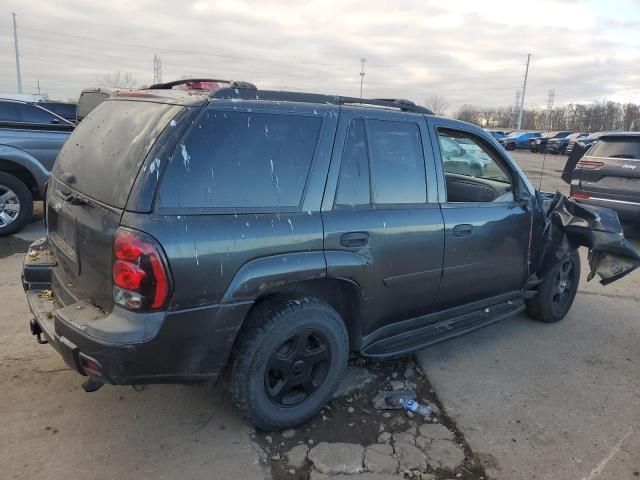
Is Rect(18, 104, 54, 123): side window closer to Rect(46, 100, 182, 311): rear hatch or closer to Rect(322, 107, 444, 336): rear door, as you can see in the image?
Rect(46, 100, 182, 311): rear hatch

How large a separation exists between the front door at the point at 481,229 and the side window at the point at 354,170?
662mm

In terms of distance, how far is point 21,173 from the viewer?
689 cm

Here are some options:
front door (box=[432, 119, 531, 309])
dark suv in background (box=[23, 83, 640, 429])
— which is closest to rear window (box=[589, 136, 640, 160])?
front door (box=[432, 119, 531, 309])

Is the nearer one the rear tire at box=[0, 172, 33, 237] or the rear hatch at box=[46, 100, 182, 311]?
the rear hatch at box=[46, 100, 182, 311]

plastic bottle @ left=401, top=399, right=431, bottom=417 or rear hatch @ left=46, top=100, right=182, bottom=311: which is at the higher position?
rear hatch @ left=46, top=100, right=182, bottom=311

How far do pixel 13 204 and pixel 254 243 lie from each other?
18.3ft

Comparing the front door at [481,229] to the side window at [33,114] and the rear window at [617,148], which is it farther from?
the side window at [33,114]

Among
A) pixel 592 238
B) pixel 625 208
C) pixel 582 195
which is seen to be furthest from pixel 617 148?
pixel 592 238

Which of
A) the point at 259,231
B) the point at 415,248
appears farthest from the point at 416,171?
the point at 259,231

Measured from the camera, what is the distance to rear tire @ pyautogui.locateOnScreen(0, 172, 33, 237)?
6570 millimetres

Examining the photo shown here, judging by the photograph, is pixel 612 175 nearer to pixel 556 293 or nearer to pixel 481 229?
pixel 556 293

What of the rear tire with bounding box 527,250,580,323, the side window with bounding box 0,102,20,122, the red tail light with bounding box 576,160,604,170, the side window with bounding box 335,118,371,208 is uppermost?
the side window with bounding box 0,102,20,122

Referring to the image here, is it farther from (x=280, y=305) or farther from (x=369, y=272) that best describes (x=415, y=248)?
(x=280, y=305)

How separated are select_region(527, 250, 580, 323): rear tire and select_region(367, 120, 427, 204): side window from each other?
6.28 ft
